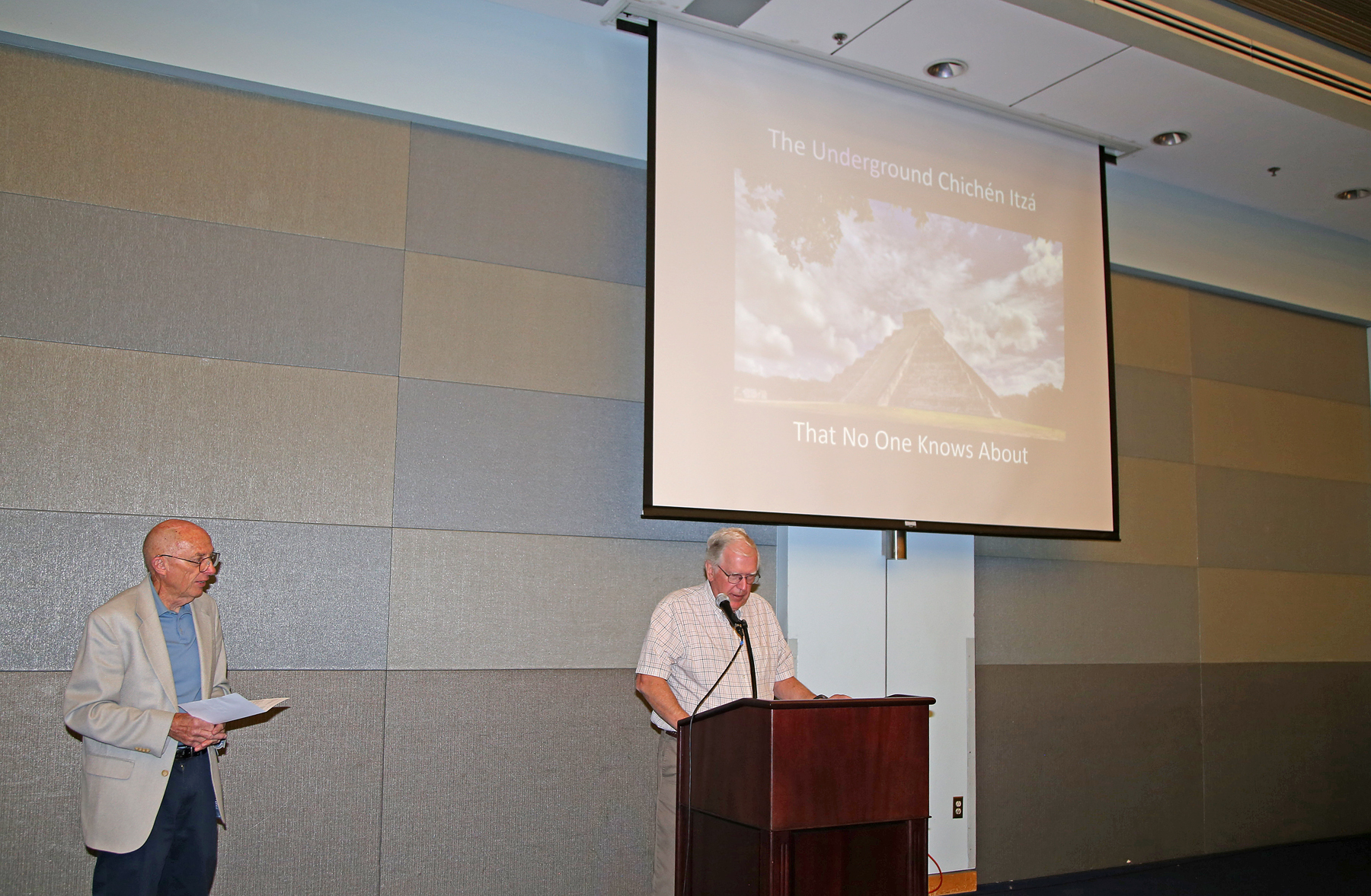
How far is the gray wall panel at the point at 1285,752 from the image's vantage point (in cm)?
560

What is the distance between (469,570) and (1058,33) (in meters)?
3.19

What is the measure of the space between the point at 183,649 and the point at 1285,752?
18.7ft

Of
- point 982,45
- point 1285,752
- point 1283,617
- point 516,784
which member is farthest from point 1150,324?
point 516,784

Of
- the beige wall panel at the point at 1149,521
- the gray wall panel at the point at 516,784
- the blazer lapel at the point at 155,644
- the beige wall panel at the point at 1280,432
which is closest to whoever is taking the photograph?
the blazer lapel at the point at 155,644

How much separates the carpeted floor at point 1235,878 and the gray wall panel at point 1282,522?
1551 millimetres

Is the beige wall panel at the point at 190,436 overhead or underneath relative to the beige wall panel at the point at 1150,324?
underneath

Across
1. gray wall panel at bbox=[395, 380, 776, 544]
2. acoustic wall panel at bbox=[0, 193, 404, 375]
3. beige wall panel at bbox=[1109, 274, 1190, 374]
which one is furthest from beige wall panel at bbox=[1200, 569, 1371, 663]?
acoustic wall panel at bbox=[0, 193, 404, 375]

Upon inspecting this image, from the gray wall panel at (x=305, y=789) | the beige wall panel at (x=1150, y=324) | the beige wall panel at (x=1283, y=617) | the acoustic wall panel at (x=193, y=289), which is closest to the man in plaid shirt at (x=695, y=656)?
the gray wall panel at (x=305, y=789)

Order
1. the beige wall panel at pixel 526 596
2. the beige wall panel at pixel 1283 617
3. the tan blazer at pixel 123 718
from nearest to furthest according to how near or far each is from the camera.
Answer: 1. the tan blazer at pixel 123 718
2. the beige wall panel at pixel 526 596
3. the beige wall panel at pixel 1283 617

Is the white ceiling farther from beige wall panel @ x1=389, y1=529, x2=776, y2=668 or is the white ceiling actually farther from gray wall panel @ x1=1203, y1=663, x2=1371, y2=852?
gray wall panel @ x1=1203, y1=663, x2=1371, y2=852

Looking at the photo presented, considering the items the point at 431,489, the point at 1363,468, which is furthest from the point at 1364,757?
the point at 431,489

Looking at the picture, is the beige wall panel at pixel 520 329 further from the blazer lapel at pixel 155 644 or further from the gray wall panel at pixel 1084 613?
the gray wall panel at pixel 1084 613

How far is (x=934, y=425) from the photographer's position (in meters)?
4.48

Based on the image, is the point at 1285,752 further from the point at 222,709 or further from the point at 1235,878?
the point at 222,709
